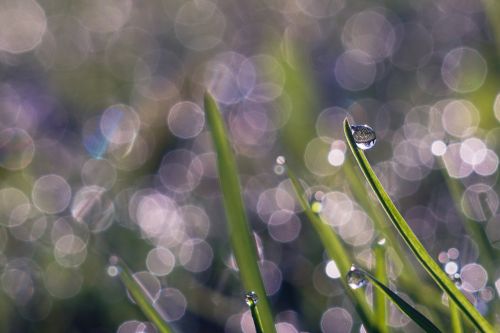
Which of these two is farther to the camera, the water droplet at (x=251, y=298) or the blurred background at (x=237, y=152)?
the blurred background at (x=237, y=152)

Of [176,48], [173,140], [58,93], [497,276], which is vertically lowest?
[497,276]

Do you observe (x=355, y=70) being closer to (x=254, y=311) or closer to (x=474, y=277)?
(x=474, y=277)

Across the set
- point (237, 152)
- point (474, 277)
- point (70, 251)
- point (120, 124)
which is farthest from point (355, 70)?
point (474, 277)

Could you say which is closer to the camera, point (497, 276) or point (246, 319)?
point (497, 276)

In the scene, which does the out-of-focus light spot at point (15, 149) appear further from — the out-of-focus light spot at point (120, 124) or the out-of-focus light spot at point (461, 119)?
the out-of-focus light spot at point (461, 119)

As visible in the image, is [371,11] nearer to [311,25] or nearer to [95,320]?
[311,25]

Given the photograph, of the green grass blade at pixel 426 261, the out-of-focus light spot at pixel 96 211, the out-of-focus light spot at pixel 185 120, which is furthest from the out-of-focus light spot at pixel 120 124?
the green grass blade at pixel 426 261

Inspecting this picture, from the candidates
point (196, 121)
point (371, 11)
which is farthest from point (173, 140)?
point (371, 11)
